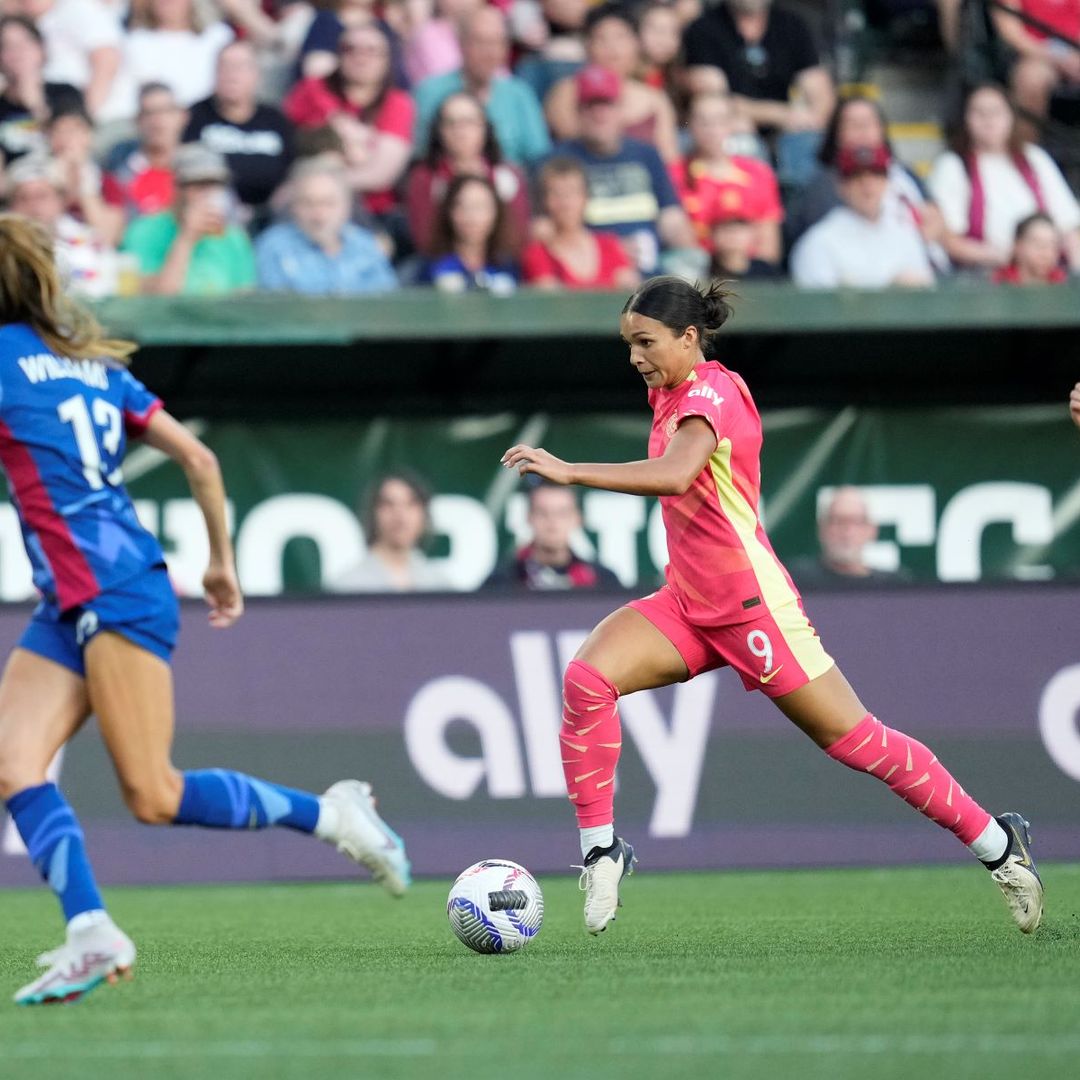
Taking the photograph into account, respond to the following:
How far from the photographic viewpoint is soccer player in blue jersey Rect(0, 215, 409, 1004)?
5.27m

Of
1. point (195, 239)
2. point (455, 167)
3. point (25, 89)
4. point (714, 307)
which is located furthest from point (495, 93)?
point (714, 307)

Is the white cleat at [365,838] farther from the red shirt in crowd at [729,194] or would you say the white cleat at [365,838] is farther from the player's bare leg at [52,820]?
the red shirt in crowd at [729,194]

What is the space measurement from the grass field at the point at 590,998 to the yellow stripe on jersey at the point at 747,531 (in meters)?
1.11

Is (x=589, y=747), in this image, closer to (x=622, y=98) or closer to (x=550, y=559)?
(x=550, y=559)

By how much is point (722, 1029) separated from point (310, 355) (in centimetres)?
900

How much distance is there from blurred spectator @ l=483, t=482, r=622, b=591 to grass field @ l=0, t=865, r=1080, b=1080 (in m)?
3.56

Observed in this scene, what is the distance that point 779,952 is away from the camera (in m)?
6.24

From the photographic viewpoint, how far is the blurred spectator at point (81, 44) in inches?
499

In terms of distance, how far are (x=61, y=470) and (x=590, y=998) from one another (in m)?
1.92

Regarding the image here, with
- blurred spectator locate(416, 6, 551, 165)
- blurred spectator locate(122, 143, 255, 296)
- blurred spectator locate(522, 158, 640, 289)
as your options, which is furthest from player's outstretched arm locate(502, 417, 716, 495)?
blurred spectator locate(416, 6, 551, 165)

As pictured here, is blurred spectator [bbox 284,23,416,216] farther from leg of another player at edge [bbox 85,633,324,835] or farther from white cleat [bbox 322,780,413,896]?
leg of another player at edge [bbox 85,633,324,835]

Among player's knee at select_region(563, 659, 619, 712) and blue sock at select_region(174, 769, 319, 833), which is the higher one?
blue sock at select_region(174, 769, 319, 833)

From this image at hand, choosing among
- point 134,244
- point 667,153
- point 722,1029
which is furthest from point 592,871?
point 667,153

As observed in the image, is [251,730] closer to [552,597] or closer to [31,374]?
[552,597]
